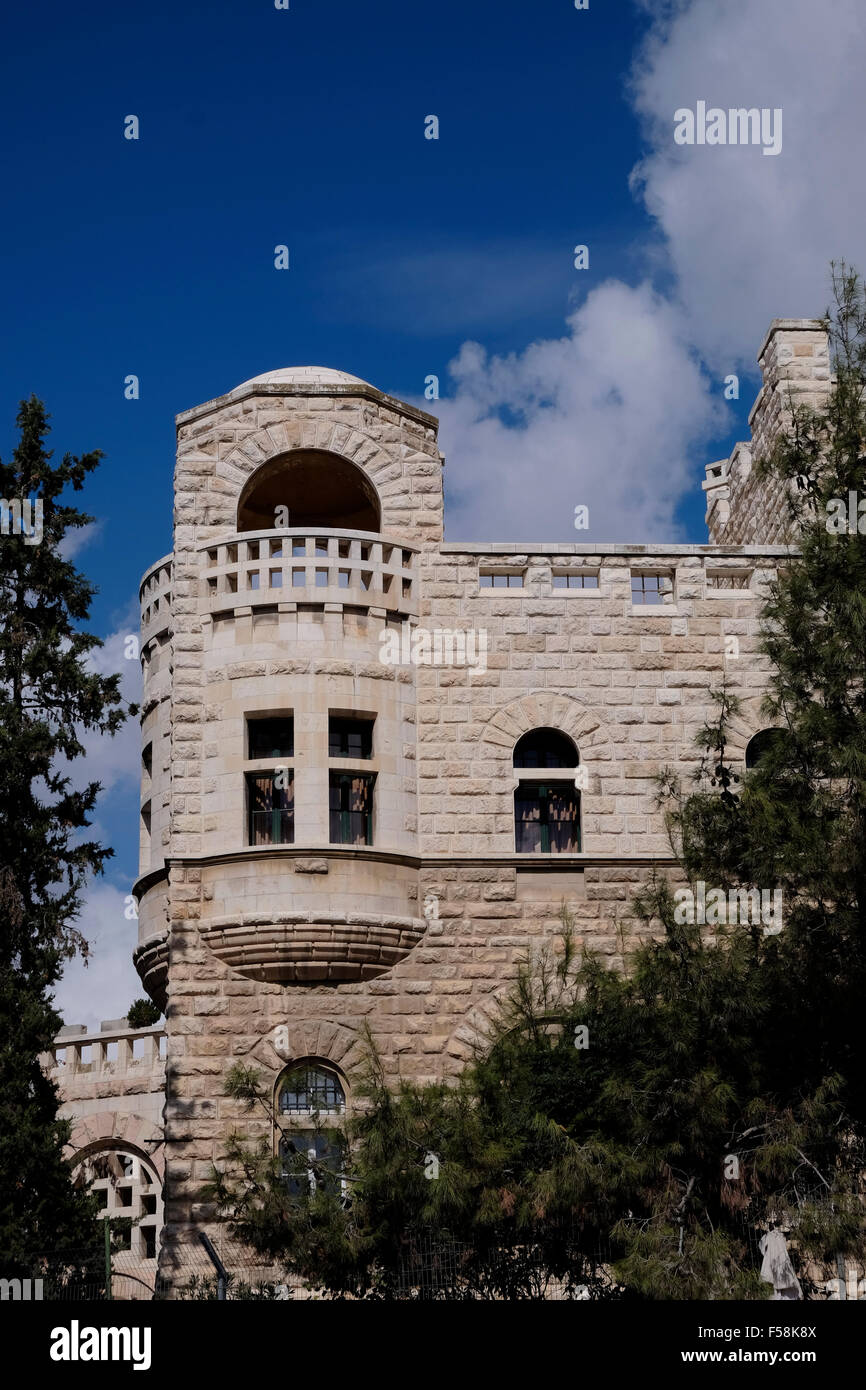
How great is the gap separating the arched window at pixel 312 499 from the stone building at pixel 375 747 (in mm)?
1647

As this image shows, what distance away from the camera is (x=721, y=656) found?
27.0 metres

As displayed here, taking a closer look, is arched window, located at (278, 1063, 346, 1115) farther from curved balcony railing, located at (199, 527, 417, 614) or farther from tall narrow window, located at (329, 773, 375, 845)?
curved balcony railing, located at (199, 527, 417, 614)

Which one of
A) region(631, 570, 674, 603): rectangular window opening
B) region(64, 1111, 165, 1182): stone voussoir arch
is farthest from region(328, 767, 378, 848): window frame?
region(64, 1111, 165, 1182): stone voussoir arch

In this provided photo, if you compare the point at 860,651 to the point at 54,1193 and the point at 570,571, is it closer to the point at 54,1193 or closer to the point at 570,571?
the point at 570,571

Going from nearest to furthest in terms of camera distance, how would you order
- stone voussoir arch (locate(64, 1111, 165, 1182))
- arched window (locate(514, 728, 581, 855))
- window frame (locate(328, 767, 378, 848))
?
window frame (locate(328, 767, 378, 848)) < arched window (locate(514, 728, 581, 855)) < stone voussoir arch (locate(64, 1111, 165, 1182))

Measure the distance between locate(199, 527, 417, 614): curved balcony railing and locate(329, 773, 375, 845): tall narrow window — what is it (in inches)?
96.8

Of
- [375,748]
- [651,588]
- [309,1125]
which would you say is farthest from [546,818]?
[309,1125]

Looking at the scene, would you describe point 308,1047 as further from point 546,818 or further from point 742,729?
point 742,729

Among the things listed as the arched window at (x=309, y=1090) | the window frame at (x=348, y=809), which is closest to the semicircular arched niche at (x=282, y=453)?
the window frame at (x=348, y=809)

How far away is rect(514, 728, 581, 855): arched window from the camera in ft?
86.6

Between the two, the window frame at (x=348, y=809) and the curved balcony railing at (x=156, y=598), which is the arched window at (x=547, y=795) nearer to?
the window frame at (x=348, y=809)

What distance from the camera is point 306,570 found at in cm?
2611

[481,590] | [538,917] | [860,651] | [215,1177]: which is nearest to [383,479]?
[481,590]

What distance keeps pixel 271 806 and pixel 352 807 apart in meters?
1.12
